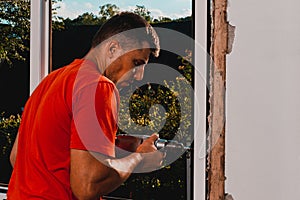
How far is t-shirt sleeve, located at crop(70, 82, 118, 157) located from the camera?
1590 mm

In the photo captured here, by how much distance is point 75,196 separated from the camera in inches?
65.1

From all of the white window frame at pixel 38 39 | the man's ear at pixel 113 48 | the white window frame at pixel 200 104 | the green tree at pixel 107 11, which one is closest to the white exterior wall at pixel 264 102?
the white window frame at pixel 200 104

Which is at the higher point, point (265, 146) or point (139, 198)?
point (265, 146)

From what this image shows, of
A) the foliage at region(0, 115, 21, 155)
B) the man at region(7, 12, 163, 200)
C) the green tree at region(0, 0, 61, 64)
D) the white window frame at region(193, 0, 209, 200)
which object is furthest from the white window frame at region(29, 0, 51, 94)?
the white window frame at region(193, 0, 209, 200)

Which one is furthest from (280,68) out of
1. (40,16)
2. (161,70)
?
(40,16)

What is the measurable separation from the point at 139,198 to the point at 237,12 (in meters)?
0.94

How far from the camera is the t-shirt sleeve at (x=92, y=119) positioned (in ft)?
5.22

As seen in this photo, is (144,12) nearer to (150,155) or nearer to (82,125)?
(150,155)

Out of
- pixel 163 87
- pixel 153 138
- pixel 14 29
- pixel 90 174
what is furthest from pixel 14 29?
pixel 90 174

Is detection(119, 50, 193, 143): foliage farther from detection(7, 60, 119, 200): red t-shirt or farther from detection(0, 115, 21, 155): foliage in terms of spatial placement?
detection(0, 115, 21, 155): foliage

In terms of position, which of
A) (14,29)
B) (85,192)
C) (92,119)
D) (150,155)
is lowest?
(85,192)

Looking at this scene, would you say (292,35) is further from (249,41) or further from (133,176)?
(133,176)

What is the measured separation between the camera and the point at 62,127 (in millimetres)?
1663

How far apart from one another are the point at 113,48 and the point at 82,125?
313 mm
